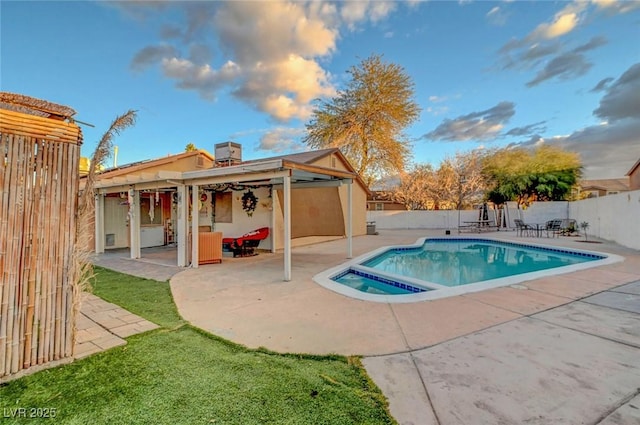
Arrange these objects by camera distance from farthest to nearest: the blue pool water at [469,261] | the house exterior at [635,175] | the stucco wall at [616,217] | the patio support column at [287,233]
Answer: the house exterior at [635,175] < the stucco wall at [616,217] < the blue pool water at [469,261] < the patio support column at [287,233]

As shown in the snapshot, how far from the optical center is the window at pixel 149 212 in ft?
43.6

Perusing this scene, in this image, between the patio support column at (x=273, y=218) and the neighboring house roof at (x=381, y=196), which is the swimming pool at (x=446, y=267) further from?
the neighboring house roof at (x=381, y=196)

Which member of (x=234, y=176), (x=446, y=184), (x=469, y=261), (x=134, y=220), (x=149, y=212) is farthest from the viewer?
(x=446, y=184)

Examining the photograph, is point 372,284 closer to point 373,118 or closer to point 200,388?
point 200,388

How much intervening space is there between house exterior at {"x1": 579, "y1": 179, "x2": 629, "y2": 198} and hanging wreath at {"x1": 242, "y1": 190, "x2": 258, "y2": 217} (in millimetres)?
42289

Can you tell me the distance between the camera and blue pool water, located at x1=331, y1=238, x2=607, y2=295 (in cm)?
802

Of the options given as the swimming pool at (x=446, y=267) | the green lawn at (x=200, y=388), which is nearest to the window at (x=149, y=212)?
the swimming pool at (x=446, y=267)

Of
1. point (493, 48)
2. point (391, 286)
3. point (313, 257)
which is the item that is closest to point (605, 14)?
point (493, 48)

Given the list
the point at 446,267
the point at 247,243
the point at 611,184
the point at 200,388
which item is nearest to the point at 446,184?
the point at 446,267

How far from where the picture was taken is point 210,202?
44.1ft

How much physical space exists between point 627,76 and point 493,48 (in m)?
8.76

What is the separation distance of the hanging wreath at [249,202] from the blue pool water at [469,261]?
5.41 meters

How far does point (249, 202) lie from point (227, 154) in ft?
7.16

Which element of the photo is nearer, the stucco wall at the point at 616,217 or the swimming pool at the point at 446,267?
the swimming pool at the point at 446,267
